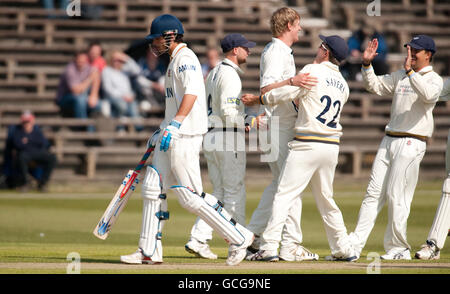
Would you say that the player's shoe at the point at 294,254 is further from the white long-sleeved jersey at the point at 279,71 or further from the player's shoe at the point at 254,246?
the white long-sleeved jersey at the point at 279,71

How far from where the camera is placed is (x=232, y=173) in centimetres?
880

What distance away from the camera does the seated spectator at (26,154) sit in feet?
57.5

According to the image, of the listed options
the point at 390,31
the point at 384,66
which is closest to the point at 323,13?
the point at 390,31

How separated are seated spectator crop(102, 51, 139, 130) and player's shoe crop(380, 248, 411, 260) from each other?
12007 millimetres

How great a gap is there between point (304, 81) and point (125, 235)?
5.08 meters

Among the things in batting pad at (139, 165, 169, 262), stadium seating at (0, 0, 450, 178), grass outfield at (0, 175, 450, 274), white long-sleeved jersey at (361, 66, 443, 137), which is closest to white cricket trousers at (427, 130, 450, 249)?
grass outfield at (0, 175, 450, 274)

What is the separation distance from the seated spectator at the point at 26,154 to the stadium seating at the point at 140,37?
1.01 metres

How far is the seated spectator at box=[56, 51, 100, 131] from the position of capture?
19250 millimetres

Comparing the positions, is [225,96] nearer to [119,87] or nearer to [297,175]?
[297,175]

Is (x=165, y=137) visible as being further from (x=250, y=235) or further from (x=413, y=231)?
(x=413, y=231)

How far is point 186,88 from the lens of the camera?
24.7 feet

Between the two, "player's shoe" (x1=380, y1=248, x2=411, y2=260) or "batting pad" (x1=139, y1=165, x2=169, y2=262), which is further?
"player's shoe" (x1=380, y1=248, x2=411, y2=260)

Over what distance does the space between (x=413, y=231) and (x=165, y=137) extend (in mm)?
6146

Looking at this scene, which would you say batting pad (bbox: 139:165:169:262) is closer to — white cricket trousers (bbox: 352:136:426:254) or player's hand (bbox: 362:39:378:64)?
white cricket trousers (bbox: 352:136:426:254)
